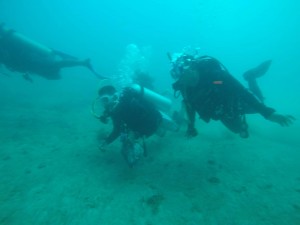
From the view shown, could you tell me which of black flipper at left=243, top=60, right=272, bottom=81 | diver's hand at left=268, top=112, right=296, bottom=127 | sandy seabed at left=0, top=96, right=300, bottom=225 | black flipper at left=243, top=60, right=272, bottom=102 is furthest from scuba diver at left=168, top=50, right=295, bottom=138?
black flipper at left=243, top=60, right=272, bottom=81

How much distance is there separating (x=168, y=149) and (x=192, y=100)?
2.21 metres

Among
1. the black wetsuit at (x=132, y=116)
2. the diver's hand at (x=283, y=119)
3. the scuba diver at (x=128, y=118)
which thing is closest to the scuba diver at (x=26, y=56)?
the scuba diver at (x=128, y=118)

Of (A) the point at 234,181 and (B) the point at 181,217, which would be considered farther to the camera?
(A) the point at 234,181

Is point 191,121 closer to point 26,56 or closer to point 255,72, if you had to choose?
point 255,72

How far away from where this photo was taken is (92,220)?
414cm

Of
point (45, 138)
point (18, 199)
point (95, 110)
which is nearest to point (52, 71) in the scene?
point (45, 138)

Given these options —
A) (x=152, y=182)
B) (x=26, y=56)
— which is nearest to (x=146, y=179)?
(x=152, y=182)

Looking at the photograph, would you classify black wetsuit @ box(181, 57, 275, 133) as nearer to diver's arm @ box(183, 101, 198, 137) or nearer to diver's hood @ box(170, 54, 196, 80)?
diver's arm @ box(183, 101, 198, 137)

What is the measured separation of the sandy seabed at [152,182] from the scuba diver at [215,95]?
981mm

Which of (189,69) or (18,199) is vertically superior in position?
(189,69)

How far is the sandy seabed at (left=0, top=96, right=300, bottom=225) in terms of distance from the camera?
4.13m

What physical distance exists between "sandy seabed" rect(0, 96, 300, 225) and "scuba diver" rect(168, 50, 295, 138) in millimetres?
981

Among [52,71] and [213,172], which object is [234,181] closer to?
[213,172]

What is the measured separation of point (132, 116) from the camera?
5.96 metres
